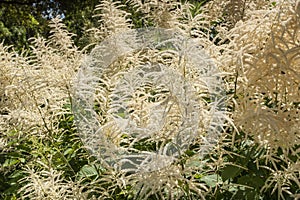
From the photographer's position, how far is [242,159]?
1.88 meters

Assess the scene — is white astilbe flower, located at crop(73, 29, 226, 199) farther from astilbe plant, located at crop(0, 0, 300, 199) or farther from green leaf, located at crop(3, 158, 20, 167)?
green leaf, located at crop(3, 158, 20, 167)

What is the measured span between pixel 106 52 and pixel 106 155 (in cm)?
87

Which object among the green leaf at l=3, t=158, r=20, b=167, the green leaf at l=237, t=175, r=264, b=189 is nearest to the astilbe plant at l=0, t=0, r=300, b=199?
the green leaf at l=237, t=175, r=264, b=189

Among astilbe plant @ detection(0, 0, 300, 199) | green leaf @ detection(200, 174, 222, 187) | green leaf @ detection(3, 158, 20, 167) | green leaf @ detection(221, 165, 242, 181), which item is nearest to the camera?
astilbe plant @ detection(0, 0, 300, 199)

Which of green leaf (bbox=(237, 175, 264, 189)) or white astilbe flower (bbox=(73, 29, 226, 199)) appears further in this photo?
green leaf (bbox=(237, 175, 264, 189))

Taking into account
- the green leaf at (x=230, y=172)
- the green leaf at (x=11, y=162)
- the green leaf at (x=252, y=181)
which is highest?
the green leaf at (x=230, y=172)

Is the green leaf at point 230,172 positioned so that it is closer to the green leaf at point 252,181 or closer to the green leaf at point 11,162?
the green leaf at point 252,181

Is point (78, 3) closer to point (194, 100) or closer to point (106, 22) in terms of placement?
point (106, 22)

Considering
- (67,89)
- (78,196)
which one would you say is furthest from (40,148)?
(78,196)

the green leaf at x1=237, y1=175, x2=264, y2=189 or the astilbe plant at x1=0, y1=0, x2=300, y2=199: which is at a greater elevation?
the astilbe plant at x1=0, y1=0, x2=300, y2=199

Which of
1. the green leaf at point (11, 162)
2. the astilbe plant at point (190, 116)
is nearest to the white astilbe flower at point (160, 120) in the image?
the astilbe plant at point (190, 116)

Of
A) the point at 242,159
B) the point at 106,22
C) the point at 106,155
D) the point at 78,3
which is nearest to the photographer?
the point at 106,155

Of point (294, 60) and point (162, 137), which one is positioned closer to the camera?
point (294, 60)

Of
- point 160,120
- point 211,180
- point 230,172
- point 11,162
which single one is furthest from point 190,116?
point 11,162
